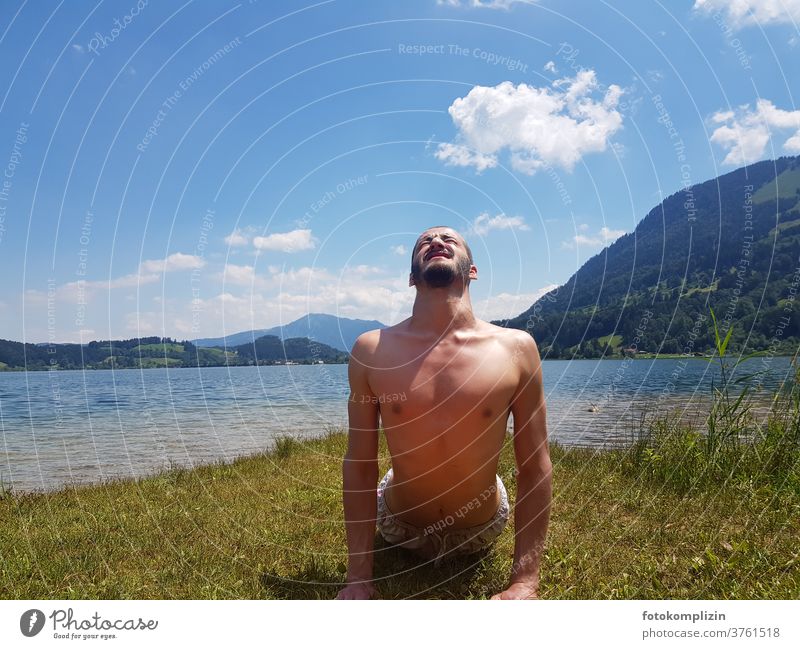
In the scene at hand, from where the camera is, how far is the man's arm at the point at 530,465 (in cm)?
387

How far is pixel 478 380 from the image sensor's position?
12.4 ft

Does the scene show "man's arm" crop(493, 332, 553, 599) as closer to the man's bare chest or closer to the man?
the man

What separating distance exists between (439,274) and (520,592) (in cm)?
225

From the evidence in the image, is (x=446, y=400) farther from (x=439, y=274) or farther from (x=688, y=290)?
(x=688, y=290)

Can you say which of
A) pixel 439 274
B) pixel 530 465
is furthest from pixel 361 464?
pixel 439 274

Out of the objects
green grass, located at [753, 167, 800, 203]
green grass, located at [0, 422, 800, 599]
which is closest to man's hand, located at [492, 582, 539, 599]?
green grass, located at [0, 422, 800, 599]

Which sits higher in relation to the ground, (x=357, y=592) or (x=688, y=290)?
(x=688, y=290)

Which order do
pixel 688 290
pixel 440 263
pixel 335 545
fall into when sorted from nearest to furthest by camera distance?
pixel 440 263
pixel 335 545
pixel 688 290

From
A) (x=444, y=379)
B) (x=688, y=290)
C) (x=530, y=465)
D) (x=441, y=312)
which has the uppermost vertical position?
(x=688, y=290)

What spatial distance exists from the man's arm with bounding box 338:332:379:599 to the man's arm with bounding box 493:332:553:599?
1030 millimetres

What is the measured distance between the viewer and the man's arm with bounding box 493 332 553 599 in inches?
152

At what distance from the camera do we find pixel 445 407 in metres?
3.78

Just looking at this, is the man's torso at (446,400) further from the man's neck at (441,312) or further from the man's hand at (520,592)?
the man's hand at (520,592)
